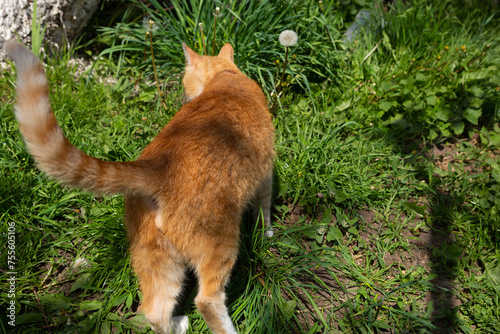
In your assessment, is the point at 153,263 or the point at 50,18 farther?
the point at 50,18

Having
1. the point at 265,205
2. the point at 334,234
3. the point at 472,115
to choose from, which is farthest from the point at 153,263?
the point at 472,115

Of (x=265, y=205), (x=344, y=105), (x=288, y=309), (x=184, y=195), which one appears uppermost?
(x=184, y=195)

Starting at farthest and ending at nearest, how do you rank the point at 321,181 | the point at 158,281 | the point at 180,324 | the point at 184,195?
the point at 321,181
the point at 180,324
the point at 158,281
the point at 184,195

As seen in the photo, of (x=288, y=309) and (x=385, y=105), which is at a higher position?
(x=385, y=105)

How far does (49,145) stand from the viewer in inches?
55.8

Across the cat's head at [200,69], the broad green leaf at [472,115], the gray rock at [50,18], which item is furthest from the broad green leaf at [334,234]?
the gray rock at [50,18]

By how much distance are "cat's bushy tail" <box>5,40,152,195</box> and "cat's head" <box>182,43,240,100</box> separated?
4.33 ft

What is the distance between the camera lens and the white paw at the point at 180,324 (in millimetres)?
2066

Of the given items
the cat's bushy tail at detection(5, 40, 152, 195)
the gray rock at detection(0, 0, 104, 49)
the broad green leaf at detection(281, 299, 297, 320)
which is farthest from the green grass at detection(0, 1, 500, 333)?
the cat's bushy tail at detection(5, 40, 152, 195)

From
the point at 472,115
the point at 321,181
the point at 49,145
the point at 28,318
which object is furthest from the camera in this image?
the point at 472,115

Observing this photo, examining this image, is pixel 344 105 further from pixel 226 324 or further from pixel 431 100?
pixel 226 324

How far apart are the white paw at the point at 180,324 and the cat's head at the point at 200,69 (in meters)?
1.62

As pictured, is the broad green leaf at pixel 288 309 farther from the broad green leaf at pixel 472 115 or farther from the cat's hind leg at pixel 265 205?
the broad green leaf at pixel 472 115

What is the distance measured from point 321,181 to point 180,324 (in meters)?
1.41
